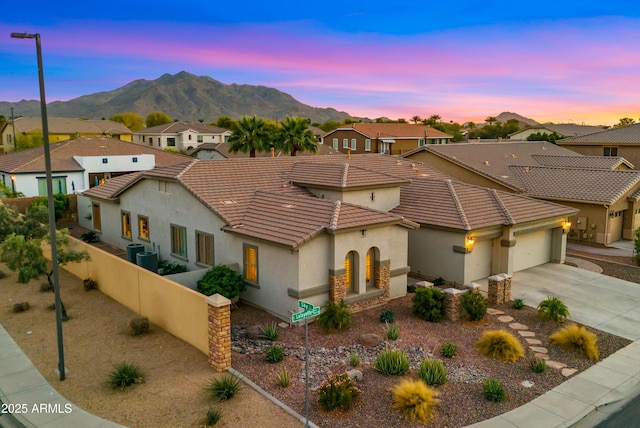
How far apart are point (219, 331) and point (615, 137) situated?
50.9m

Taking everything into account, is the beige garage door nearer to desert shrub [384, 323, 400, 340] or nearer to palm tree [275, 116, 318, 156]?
desert shrub [384, 323, 400, 340]

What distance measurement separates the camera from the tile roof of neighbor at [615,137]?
49656 millimetres

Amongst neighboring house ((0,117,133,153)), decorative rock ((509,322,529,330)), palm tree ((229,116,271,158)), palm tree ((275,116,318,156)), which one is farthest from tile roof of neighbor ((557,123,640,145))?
neighboring house ((0,117,133,153))

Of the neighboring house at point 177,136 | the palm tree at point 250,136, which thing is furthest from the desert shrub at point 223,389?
the neighboring house at point 177,136

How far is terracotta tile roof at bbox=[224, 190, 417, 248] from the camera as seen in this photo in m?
17.8

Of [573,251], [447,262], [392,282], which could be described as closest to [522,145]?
[573,251]

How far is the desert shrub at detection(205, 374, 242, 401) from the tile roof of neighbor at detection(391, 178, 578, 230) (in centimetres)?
1251

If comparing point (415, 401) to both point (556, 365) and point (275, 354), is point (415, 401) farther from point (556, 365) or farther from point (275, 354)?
point (556, 365)

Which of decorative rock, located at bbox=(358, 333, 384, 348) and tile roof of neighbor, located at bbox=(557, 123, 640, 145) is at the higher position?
tile roof of neighbor, located at bbox=(557, 123, 640, 145)

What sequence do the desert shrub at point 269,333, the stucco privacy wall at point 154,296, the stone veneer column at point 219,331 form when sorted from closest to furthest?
1. the stone veneer column at point 219,331
2. the stucco privacy wall at point 154,296
3. the desert shrub at point 269,333

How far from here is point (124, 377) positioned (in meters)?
12.9

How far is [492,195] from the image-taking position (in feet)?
82.6

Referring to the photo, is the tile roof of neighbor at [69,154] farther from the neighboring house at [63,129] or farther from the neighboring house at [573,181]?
the neighboring house at [63,129]

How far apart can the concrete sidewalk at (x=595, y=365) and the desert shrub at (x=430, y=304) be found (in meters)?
4.36
